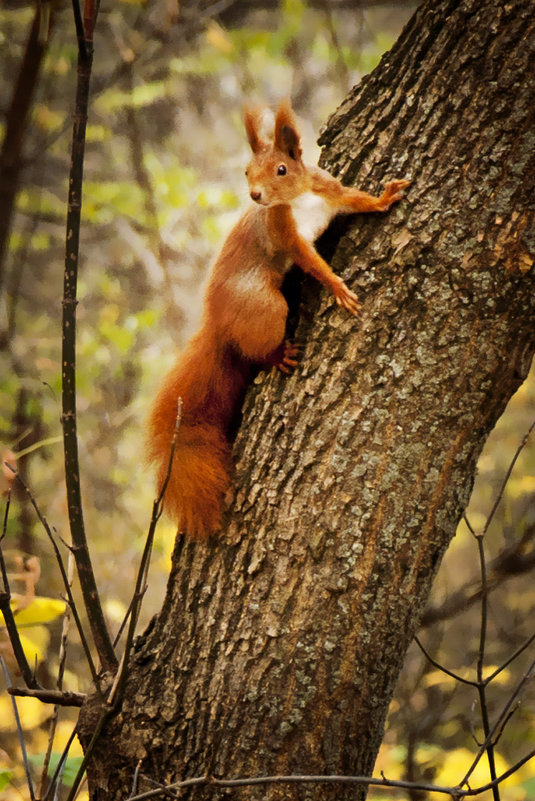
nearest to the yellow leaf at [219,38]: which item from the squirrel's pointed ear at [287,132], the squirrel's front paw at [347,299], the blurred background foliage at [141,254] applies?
the blurred background foliage at [141,254]

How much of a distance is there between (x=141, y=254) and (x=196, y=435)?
11.8 feet

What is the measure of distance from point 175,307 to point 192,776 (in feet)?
12.2

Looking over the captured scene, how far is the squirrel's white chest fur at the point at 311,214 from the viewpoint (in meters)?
1.62

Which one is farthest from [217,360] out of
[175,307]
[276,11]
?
[276,11]

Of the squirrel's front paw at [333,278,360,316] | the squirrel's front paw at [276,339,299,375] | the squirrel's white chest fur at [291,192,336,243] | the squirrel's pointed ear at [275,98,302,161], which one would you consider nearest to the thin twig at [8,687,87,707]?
the squirrel's front paw at [276,339,299,375]

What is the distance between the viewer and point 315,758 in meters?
1.36

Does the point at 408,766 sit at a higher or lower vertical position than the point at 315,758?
higher

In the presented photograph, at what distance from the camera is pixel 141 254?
16.5 ft

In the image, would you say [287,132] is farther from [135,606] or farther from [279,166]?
[135,606]

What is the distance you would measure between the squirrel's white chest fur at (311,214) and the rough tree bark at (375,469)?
211 mm

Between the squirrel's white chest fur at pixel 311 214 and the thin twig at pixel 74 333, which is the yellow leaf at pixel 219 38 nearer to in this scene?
the squirrel's white chest fur at pixel 311 214

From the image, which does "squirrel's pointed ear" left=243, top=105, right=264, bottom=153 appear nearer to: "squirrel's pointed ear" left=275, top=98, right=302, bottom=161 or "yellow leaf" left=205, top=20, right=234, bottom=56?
"squirrel's pointed ear" left=275, top=98, right=302, bottom=161

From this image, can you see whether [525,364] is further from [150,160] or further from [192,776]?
[150,160]

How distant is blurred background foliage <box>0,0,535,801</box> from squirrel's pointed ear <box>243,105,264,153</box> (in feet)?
6.82
